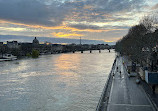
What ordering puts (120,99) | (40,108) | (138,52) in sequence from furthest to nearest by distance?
(138,52) < (40,108) < (120,99)

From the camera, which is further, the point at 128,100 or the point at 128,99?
the point at 128,99

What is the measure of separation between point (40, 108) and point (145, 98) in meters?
10.8

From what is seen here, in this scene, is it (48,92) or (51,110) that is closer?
(51,110)

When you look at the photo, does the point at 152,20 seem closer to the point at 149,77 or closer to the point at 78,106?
the point at 149,77

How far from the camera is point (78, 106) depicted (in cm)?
1812

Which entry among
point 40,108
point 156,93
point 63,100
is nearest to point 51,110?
point 40,108

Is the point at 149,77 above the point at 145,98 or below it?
above

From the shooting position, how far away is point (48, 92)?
76.7 feet

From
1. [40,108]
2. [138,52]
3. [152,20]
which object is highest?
[152,20]

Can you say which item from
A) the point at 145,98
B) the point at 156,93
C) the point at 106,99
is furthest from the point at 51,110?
the point at 156,93

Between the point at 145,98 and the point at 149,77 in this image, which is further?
the point at 149,77

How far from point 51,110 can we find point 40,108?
1.40 meters

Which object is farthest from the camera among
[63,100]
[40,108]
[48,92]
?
[48,92]

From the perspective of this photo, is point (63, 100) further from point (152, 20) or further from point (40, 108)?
point (152, 20)
